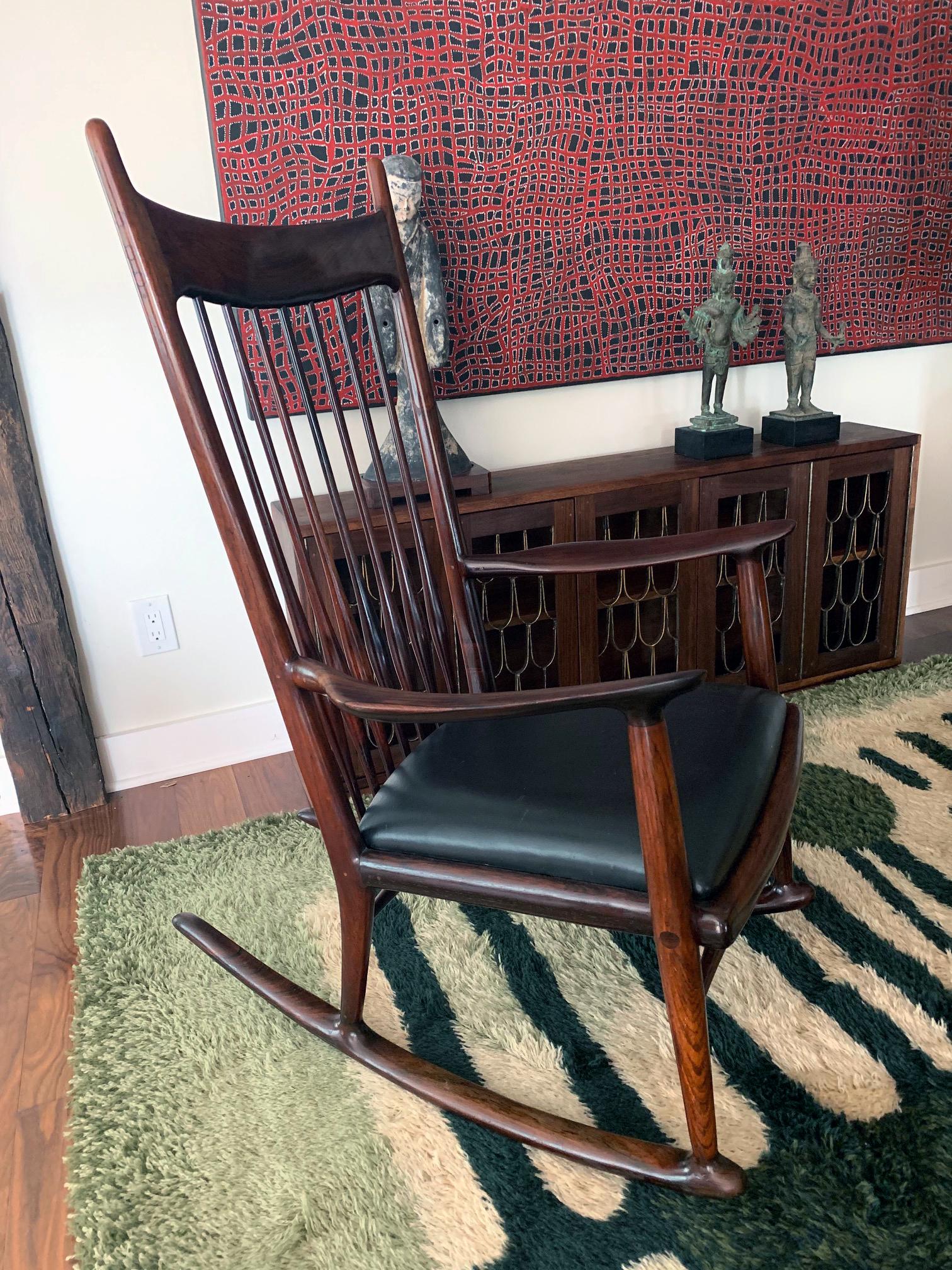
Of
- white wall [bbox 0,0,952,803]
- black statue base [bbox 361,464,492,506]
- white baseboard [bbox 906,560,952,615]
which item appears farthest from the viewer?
white baseboard [bbox 906,560,952,615]

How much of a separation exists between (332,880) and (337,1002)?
0.30 metres

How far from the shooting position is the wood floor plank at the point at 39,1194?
913 mm

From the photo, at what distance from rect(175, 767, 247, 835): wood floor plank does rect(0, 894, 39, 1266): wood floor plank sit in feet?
0.99

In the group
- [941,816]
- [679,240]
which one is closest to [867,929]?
[941,816]

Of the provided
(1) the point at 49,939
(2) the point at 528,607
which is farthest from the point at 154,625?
(2) the point at 528,607

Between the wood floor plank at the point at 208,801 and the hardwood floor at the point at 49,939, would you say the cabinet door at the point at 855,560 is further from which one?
the wood floor plank at the point at 208,801

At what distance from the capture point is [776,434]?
199 cm

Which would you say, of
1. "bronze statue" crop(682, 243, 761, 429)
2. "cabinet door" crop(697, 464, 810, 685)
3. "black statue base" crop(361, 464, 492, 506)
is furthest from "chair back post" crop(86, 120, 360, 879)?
"bronze statue" crop(682, 243, 761, 429)

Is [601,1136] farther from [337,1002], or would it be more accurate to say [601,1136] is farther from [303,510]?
[303,510]

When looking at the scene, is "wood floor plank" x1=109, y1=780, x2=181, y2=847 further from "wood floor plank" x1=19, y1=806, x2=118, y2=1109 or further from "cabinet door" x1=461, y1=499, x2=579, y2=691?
"cabinet door" x1=461, y1=499, x2=579, y2=691

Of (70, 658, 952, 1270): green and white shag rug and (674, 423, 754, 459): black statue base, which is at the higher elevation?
(674, 423, 754, 459): black statue base

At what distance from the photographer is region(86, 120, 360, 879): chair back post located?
849 millimetres

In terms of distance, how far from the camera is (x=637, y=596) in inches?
74.1

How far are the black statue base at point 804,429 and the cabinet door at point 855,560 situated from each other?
2.5 inches
